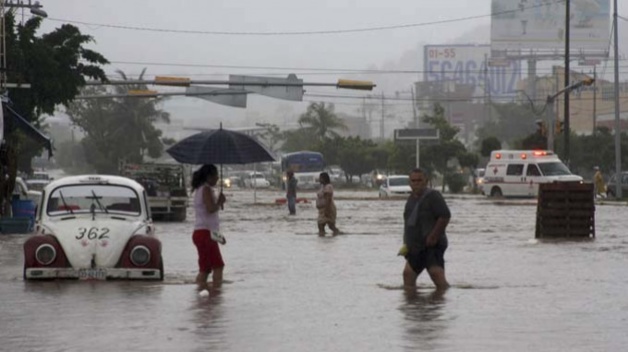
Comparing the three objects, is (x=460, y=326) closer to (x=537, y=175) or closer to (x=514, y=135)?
(x=537, y=175)

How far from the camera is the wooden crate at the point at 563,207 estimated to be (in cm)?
3366

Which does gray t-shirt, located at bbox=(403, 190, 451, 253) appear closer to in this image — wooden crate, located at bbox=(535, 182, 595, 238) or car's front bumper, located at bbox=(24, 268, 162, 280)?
car's front bumper, located at bbox=(24, 268, 162, 280)

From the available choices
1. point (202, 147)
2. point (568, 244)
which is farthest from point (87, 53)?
point (568, 244)

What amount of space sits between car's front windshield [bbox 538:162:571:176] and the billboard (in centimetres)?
10510

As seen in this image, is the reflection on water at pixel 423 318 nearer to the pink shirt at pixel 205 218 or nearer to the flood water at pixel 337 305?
the flood water at pixel 337 305

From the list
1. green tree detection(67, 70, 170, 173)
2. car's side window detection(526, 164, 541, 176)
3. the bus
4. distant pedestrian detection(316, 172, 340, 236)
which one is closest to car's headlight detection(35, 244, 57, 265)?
distant pedestrian detection(316, 172, 340, 236)

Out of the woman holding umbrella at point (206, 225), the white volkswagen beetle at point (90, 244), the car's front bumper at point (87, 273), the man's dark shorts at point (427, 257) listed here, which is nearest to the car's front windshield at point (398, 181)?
the white volkswagen beetle at point (90, 244)

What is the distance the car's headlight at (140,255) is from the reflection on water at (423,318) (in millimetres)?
3593

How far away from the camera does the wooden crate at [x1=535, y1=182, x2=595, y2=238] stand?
3366 cm

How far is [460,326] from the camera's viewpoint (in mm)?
15758

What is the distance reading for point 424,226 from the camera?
19.2 metres

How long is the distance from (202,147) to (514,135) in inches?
5762

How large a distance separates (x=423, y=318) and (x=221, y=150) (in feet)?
94.2

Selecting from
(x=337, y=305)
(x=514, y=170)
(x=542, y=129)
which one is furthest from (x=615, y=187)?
(x=337, y=305)
